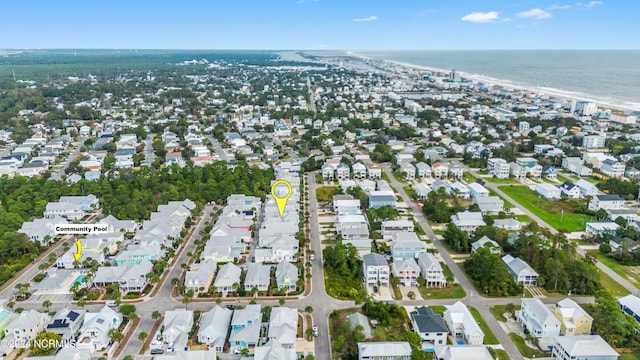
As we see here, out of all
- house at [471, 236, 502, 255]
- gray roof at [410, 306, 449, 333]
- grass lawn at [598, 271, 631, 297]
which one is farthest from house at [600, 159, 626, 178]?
gray roof at [410, 306, 449, 333]

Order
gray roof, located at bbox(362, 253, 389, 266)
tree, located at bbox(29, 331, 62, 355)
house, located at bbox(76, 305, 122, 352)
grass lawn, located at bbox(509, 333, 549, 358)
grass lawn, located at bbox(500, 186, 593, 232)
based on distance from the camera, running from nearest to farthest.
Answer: tree, located at bbox(29, 331, 62, 355)
grass lawn, located at bbox(509, 333, 549, 358)
house, located at bbox(76, 305, 122, 352)
gray roof, located at bbox(362, 253, 389, 266)
grass lawn, located at bbox(500, 186, 593, 232)

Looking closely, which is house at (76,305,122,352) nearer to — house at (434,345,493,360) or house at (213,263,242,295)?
house at (213,263,242,295)

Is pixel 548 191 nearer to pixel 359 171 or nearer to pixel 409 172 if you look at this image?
pixel 409 172

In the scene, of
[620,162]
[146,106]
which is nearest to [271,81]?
[146,106]

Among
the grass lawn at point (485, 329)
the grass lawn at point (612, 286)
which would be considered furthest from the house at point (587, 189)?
the grass lawn at point (485, 329)

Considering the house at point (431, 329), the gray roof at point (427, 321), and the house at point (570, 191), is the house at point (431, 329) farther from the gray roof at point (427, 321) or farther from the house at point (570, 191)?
the house at point (570, 191)

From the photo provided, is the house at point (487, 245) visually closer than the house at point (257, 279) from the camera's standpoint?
No
